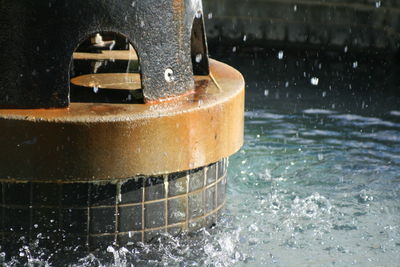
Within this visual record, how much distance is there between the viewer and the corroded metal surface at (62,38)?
5.38 metres

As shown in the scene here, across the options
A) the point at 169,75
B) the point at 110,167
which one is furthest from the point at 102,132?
the point at 169,75

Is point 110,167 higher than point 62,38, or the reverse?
point 62,38

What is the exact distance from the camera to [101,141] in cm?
537

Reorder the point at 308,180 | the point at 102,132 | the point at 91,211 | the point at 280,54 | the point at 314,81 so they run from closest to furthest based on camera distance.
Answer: the point at 102,132 < the point at 91,211 < the point at 308,180 < the point at 314,81 < the point at 280,54

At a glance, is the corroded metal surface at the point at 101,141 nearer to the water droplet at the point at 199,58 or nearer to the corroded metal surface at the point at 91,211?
the corroded metal surface at the point at 91,211

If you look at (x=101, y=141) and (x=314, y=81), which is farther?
(x=314, y=81)

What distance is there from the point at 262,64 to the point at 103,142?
21.1 feet

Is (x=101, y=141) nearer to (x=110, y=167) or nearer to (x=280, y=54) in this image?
(x=110, y=167)

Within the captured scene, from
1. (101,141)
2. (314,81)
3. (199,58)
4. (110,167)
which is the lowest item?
(314,81)

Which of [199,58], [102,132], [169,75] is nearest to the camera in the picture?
[102,132]

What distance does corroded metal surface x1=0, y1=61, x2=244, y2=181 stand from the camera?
533 cm

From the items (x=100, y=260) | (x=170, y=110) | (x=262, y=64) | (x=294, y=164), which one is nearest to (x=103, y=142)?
(x=170, y=110)

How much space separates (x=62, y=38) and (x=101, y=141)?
710mm

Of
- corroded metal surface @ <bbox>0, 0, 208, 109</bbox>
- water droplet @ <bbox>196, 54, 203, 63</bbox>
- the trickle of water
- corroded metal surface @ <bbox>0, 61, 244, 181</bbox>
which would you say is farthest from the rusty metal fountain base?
the trickle of water
